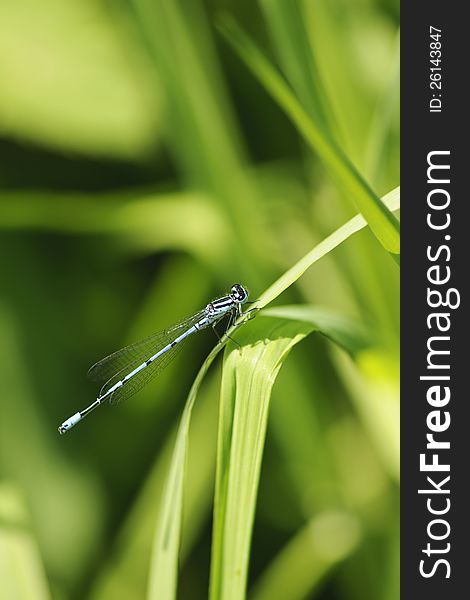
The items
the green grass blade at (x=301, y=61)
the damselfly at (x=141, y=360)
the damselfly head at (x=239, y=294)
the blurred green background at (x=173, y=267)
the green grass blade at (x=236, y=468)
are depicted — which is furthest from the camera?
the damselfly at (x=141, y=360)

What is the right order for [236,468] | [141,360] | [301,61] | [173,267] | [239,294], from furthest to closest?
[173,267] < [141,360] < [239,294] < [301,61] < [236,468]

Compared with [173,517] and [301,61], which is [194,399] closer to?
[173,517]

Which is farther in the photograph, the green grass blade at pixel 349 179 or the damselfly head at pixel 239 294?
the damselfly head at pixel 239 294

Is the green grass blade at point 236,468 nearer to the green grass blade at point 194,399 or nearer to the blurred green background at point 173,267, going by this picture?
the green grass blade at point 194,399

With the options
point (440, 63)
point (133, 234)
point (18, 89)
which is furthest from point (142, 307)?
point (440, 63)

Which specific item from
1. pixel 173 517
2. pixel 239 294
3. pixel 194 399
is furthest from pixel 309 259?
pixel 239 294

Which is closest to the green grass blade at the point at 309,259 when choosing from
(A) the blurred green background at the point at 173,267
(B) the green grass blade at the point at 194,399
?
(B) the green grass blade at the point at 194,399

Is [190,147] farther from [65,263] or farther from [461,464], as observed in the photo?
[461,464]
